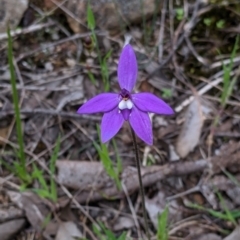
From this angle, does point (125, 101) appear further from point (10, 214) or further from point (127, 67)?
point (10, 214)

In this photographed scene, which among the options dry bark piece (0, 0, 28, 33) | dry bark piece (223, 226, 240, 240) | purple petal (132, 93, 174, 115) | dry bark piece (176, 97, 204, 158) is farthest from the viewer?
dry bark piece (0, 0, 28, 33)

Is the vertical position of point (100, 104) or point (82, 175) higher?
point (100, 104)

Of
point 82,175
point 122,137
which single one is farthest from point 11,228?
point 122,137

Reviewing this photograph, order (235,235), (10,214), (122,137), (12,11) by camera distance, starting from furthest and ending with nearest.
→ (12,11) < (122,137) < (10,214) < (235,235)

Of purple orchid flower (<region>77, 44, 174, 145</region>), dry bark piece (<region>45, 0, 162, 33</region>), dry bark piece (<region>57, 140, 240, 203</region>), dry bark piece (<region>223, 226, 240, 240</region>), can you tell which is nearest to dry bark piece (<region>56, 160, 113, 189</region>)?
dry bark piece (<region>57, 140, 240, 203</region>)

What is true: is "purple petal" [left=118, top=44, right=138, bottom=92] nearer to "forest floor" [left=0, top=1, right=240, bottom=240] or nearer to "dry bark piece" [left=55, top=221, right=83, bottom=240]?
"forest floor" [left=0, top=1, right=240, bottom=240]

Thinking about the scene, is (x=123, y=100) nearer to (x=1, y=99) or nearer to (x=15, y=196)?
(x=15, y=196)
